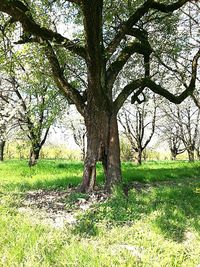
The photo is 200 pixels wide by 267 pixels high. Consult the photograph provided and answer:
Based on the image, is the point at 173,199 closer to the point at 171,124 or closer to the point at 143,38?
the point at 143,38

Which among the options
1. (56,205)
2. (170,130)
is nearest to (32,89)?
(56,205)

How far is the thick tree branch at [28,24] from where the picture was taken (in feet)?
29.6

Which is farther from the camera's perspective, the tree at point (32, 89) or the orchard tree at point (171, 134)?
the orchard tree at point (171, 134)

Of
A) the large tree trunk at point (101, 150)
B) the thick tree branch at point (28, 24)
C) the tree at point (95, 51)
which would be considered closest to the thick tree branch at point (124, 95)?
the tree at point (95, 51)

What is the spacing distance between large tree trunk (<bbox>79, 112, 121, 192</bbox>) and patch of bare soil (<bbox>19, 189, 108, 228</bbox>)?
1.89 feet

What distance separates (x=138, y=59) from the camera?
51.1 feet

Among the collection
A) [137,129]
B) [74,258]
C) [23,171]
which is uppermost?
[137,129]

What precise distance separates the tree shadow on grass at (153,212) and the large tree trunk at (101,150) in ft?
3.50

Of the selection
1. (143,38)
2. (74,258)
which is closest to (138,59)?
(143,38)

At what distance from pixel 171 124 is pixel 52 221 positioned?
3914 centimetres

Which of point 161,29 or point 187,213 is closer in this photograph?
point 187,213

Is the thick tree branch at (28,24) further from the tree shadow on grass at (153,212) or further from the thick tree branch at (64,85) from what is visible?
the tree shadow on grass at (153,212)

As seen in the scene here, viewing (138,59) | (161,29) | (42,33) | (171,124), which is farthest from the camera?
(171,124)

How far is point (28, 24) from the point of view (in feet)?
31.5
